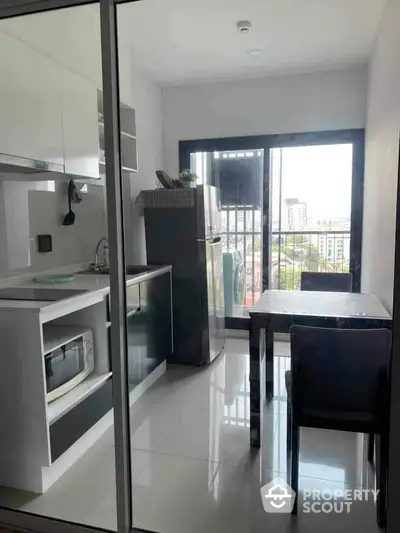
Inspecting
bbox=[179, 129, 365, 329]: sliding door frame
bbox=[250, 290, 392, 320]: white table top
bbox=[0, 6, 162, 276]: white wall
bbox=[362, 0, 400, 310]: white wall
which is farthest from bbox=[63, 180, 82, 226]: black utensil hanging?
bbox=[362, 0, 400, 310]: white wall

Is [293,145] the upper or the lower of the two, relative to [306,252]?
upper

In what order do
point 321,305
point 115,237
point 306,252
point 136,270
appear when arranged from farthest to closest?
point 306,252, point 136,270, point 321,305, point 115,237

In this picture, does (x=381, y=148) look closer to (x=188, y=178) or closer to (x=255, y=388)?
(x=188, y=178)

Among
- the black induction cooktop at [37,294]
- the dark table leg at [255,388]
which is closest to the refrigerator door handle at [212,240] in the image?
the dark table leg at [255,388]

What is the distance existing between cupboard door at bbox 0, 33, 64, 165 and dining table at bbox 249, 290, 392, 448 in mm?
1403

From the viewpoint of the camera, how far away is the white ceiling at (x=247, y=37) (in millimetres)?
2668

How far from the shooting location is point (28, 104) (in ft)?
6.74

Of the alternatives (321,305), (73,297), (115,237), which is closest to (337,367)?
(321,305)

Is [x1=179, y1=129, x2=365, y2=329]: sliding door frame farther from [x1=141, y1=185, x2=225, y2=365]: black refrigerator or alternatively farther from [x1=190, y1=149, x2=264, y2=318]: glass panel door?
[x1=141, y1=185, x2=225, y2=365]: black refrigerator

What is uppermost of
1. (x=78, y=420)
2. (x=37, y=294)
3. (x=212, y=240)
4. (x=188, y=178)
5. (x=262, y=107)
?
(x=262, y=107)

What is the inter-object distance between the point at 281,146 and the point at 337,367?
2.72 m

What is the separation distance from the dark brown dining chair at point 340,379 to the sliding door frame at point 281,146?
178cm

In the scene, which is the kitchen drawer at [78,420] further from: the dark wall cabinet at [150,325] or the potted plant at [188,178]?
the potted plant at [188,178]

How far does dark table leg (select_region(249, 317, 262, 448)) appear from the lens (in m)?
2.34
